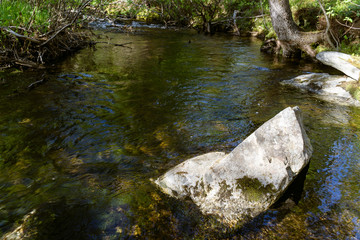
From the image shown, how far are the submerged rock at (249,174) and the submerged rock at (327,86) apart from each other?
172 inches

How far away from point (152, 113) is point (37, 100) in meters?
2.97

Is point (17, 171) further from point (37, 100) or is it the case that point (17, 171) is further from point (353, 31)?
point (353, 31)

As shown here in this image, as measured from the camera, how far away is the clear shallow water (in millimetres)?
2877

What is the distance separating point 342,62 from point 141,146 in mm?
7055

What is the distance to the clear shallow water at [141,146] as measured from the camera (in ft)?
9.44

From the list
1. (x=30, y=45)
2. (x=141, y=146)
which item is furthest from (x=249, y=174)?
(x=30, y=45)

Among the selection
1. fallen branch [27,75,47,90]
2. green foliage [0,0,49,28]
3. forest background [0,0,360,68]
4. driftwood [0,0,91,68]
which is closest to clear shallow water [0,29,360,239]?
fallen branch [27,75,47,90]

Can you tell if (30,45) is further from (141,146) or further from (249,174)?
(249,174)

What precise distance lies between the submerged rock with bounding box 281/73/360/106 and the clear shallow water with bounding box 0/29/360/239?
526mm

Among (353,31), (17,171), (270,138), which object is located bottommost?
(17,171)

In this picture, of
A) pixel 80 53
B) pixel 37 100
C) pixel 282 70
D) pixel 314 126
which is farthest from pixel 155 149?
pixel 80 53

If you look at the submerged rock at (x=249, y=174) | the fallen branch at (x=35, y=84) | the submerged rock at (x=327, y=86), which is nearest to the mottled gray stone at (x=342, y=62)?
the submerged rock at (x=327, y=86)

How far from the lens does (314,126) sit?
17.2 ft

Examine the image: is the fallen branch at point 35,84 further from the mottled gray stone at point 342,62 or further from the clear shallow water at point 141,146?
the mottled gray stone at point 342,62
